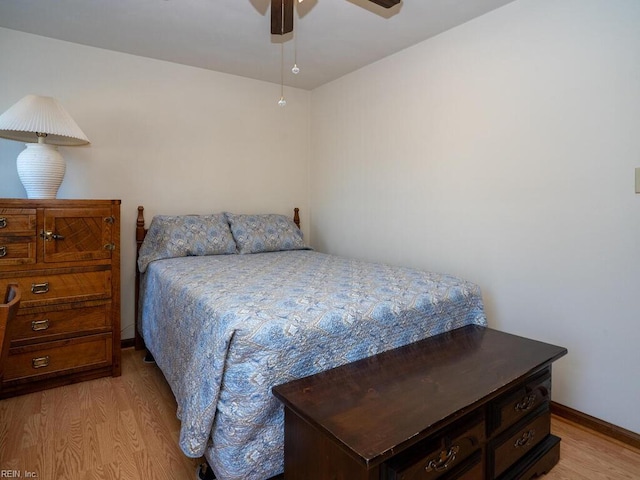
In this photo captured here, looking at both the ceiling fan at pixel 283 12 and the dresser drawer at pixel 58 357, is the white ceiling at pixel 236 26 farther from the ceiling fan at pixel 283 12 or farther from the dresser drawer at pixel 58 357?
the dresser drawer at pixel 58 357

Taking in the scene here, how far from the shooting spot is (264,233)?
10.0 feet

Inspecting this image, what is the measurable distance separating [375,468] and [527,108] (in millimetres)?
2009

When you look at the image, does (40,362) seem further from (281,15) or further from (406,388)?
(281,15)

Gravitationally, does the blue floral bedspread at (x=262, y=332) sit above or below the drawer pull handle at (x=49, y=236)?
below

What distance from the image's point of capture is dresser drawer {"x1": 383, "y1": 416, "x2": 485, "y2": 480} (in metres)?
1.00

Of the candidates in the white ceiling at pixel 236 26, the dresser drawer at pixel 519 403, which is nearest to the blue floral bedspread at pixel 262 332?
the dresser drawer at pixel 519 403

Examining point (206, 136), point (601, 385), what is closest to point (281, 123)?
point (206, 136)

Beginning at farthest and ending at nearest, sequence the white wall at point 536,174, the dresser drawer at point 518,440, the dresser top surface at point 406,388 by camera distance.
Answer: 1. the white wall at point 536,174
2. the dresser drawer at point 518,440
3. the dresser top surface at point 406,388

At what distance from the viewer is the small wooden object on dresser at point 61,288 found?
2051 mm

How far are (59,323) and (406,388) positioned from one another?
6.83 feet

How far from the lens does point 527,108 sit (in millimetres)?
2051

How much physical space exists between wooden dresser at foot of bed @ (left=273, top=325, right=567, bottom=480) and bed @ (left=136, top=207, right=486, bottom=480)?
0.08 metres

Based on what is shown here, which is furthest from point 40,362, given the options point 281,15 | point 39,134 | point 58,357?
point 281,15

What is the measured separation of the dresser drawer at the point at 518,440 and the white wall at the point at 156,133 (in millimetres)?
2655
